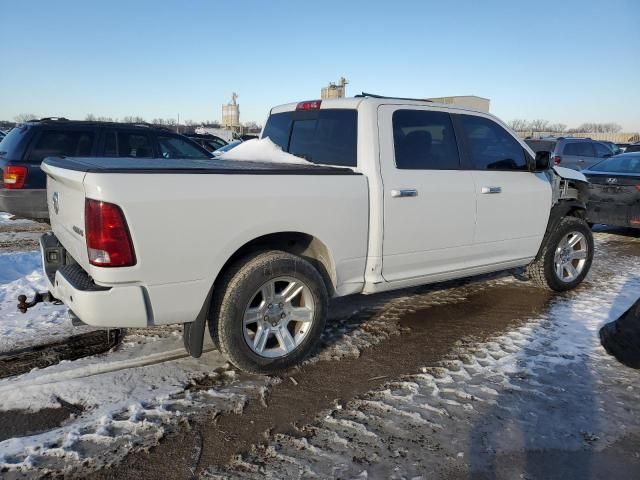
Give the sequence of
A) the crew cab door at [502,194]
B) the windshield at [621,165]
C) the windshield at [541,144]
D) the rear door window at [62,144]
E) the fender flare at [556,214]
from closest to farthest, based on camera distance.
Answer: the crew cab door at [502,194]
the fender flare at [556,214]
the rear door window at [62,144]
the windshield at [621,165]
the windshield at [541,144]

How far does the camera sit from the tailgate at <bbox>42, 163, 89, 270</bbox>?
117 inches

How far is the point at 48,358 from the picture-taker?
3.72 m

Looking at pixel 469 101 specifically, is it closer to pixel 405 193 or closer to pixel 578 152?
pixel 578 152

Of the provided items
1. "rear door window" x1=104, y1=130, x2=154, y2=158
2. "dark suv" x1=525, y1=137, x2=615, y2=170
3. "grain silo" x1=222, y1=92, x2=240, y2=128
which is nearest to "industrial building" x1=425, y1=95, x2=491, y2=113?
"dark suv" x1=525, y1=137, x2=615, y2=170

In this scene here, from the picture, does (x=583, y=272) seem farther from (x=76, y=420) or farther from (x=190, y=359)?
(x=76, y=420)

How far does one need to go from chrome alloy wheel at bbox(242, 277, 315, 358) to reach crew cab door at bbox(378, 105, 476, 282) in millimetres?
770

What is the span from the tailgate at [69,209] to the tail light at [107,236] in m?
0.12

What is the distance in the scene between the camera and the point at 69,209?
127 inches

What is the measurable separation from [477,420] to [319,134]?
2.65m

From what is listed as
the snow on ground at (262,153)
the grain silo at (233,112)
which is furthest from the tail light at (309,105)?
the grain silo at (233,112)

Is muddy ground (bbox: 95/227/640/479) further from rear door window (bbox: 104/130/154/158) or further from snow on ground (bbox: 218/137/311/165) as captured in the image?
rear door window (bbox: 104/130/154/158)

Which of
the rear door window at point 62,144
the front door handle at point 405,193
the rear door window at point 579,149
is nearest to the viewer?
the front door handle at point 405,193

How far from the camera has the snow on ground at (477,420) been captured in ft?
8.60

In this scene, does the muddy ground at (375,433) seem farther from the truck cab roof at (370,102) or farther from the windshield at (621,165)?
the windshield at (621,165)
